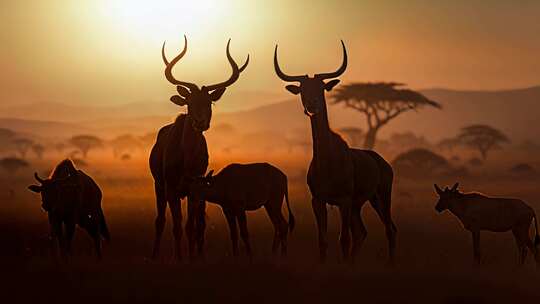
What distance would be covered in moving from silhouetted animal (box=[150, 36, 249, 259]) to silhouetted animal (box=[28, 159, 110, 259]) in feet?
4.27

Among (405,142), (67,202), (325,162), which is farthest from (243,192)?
(405,142)

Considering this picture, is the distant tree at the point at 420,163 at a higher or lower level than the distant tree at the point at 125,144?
lower

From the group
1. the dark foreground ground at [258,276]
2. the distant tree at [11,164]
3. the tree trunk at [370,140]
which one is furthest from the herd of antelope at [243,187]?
the distant tree at [11,164]

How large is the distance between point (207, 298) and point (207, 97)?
3.75 meters

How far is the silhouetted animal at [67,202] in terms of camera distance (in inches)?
491

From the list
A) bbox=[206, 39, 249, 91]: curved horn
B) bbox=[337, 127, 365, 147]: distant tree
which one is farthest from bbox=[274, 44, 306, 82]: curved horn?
bbox=[337, 127, 365, 147]: distant tree

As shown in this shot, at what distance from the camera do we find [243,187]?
42.7ft

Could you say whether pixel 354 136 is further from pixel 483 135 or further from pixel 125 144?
pixel 125 144

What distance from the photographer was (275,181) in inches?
544

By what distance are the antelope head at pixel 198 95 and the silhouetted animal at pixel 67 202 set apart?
7.17 ft

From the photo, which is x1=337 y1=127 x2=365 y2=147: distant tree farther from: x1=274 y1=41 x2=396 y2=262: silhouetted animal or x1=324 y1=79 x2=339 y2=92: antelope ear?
x1=324 y1=79 x2=339 y2=92: antelope ear

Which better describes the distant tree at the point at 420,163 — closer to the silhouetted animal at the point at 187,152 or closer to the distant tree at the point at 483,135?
the distant tree at the point at 483,135

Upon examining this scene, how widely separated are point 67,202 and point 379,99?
126 ft

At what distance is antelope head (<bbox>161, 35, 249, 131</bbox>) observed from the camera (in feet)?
40.5
